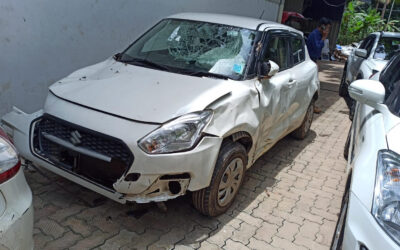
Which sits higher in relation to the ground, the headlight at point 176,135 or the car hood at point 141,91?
the car hood at point 141,91

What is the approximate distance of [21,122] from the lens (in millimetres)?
2934

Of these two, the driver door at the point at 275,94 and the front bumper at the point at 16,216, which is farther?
the driver door at the point at 275,94

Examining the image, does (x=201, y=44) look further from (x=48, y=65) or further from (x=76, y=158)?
(x=48, y=65)

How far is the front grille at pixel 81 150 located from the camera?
253 centimetres

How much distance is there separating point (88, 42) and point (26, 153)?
239cm

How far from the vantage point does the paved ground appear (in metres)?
2.77

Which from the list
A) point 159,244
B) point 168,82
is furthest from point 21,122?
point 159,244

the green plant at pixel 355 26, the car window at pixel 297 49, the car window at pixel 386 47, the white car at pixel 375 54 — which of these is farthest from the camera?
the green plant at pixel 355 26

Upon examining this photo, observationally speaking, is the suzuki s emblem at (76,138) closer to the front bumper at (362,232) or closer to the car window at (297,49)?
the front bumper at (362,232)

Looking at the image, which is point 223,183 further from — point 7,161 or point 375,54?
point 375,54

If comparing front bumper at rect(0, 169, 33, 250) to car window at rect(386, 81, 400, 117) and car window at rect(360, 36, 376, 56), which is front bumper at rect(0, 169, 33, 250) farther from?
car window at rect(360, 36, 376, 56)

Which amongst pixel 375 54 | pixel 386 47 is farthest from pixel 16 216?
pixel 386 47

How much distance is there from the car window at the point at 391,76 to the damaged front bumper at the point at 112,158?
1595 mm

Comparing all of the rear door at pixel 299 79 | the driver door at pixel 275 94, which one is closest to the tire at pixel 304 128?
the rear door at pixel 299 79
